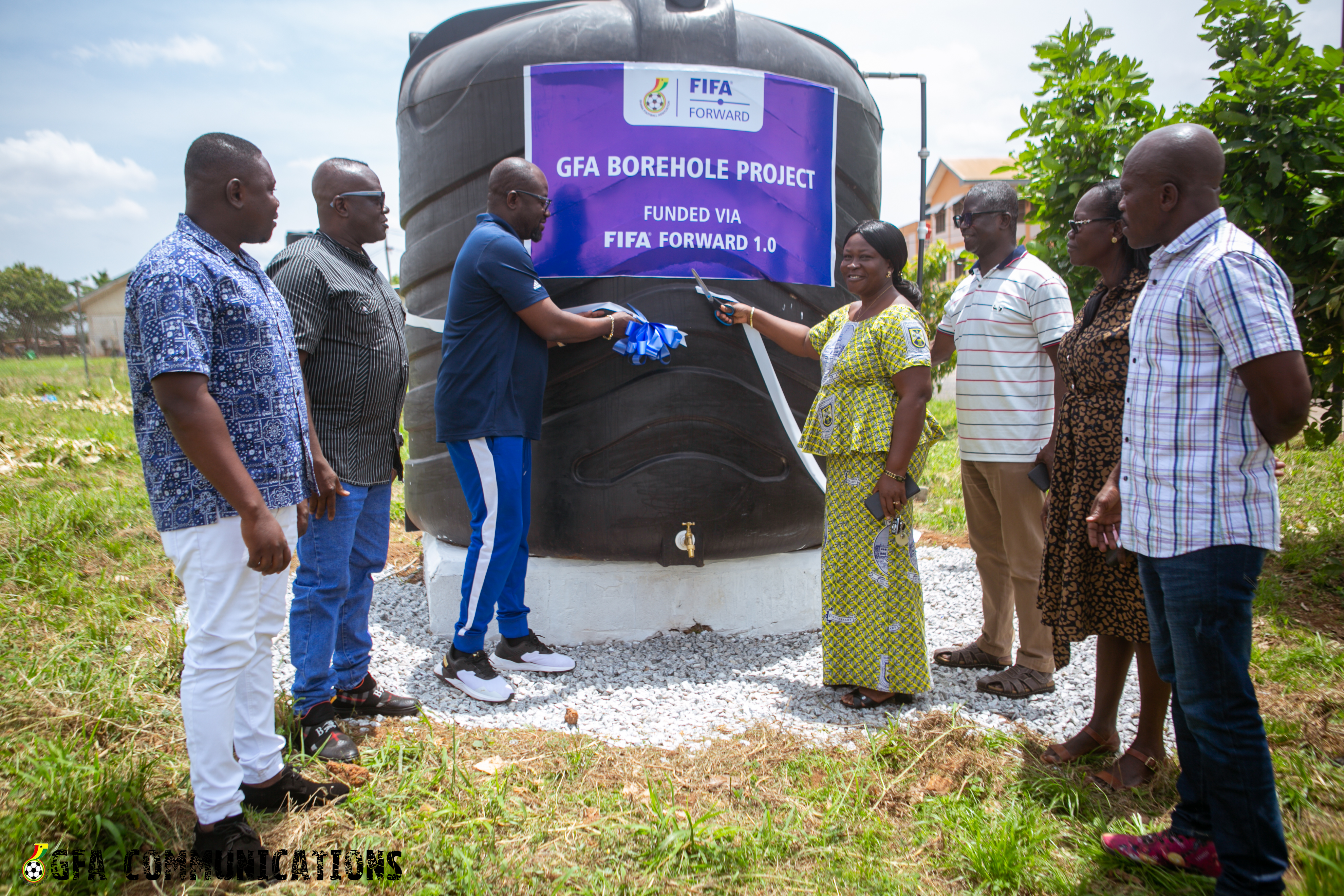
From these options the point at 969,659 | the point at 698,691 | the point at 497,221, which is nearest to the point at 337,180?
the point at 497,221

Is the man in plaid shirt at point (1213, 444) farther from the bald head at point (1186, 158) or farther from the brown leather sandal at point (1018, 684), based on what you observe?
the brown leather sandal at point (1018, 684)

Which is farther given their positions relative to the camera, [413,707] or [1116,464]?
[413,707]

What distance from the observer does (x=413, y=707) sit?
3080 mm

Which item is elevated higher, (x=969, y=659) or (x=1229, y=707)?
(x=1229, y=707)

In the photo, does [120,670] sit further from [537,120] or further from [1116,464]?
[1116,464]

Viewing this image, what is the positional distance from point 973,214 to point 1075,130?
1.69 m

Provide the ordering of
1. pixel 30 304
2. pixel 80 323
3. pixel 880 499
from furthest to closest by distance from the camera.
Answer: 1. pixel 30 304
2. pixel 80 323
3. pixel 880 499

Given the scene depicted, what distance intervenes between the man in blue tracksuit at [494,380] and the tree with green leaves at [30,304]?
62.4 m

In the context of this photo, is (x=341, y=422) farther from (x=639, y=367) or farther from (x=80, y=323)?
(x=80, y=323)

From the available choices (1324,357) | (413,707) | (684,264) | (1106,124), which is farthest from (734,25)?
(1324,357)

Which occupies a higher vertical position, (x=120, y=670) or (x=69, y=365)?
(x=69, y=365)

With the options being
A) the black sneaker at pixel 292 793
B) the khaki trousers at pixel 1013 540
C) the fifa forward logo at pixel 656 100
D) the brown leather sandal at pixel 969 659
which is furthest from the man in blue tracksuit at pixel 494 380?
the brown leather sandal at pixel 969 659

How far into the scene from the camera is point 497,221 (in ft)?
10.8

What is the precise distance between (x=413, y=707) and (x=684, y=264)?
2.17 meters
